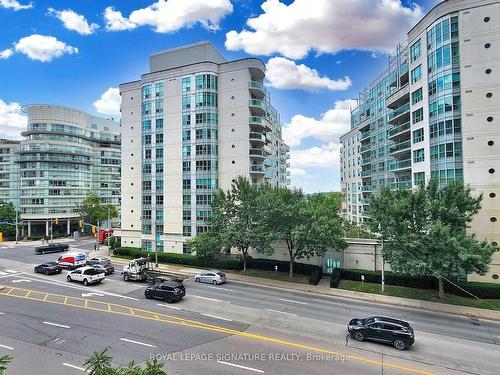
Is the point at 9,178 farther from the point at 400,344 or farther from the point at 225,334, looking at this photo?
the point at 400,344

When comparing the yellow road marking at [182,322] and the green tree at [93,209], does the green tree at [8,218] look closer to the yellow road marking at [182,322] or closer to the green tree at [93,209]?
the green tree at [93,209]

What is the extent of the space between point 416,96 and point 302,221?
21836 millimetres

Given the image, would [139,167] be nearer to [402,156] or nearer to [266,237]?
[266,237]

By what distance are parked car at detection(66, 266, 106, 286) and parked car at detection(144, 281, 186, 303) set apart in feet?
28.9

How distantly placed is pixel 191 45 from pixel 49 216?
59.2 meters

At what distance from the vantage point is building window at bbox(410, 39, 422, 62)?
39.2 meters

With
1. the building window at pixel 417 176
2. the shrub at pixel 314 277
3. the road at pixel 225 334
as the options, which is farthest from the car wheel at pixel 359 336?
the building window at pixel 417 176

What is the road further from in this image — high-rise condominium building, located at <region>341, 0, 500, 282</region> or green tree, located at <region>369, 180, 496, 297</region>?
high-rise condominium building, located at <region>341, 0, 500, 282</region>

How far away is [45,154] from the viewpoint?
81812mm

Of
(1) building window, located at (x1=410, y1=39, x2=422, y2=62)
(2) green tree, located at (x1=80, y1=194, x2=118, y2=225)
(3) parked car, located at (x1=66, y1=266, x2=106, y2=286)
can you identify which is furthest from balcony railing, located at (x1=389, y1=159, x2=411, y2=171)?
(2) green tree, located at (x1=80, y1=194, x2=118, y2=225)

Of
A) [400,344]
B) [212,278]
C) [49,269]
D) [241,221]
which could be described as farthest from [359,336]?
[49,269]

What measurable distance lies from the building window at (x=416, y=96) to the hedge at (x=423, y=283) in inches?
843

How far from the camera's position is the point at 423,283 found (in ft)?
109

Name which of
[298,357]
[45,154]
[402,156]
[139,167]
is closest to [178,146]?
[139,167]
